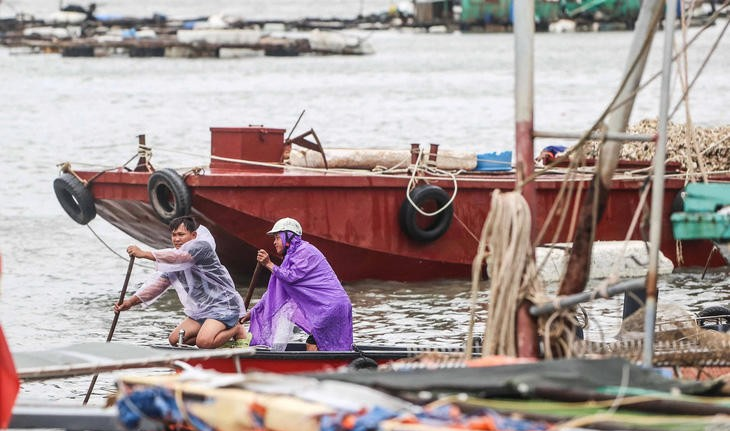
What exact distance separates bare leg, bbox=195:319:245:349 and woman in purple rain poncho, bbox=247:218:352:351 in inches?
8.8

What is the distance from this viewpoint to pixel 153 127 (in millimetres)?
40844

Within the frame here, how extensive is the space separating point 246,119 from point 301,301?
3317 centimetres

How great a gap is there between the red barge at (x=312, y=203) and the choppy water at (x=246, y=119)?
1.41 ft

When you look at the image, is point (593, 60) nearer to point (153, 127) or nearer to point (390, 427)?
point (153, 127)

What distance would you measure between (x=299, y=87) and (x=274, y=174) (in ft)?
139

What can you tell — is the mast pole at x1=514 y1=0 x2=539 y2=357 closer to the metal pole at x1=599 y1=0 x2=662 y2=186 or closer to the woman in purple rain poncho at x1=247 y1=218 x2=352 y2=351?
the metal pole at x1=599 y1=0 x2=662 y2=186

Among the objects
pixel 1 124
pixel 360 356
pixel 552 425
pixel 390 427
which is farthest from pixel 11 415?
pixel 1 124

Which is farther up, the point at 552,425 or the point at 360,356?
the point at 552,425

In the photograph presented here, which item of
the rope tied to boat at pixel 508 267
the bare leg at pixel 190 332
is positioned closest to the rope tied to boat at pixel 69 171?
the bare leg at pixel 190 332

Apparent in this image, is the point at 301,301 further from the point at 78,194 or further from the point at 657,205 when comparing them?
the point at 657,205

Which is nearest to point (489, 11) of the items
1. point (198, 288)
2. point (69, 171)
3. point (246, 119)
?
point (246, 119)

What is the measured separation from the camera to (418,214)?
15.9 metres

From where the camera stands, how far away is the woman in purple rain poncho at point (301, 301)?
11.0 m

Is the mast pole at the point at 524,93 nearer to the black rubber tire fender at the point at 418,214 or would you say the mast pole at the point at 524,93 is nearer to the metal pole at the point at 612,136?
the metal pole at the point at 612,136
